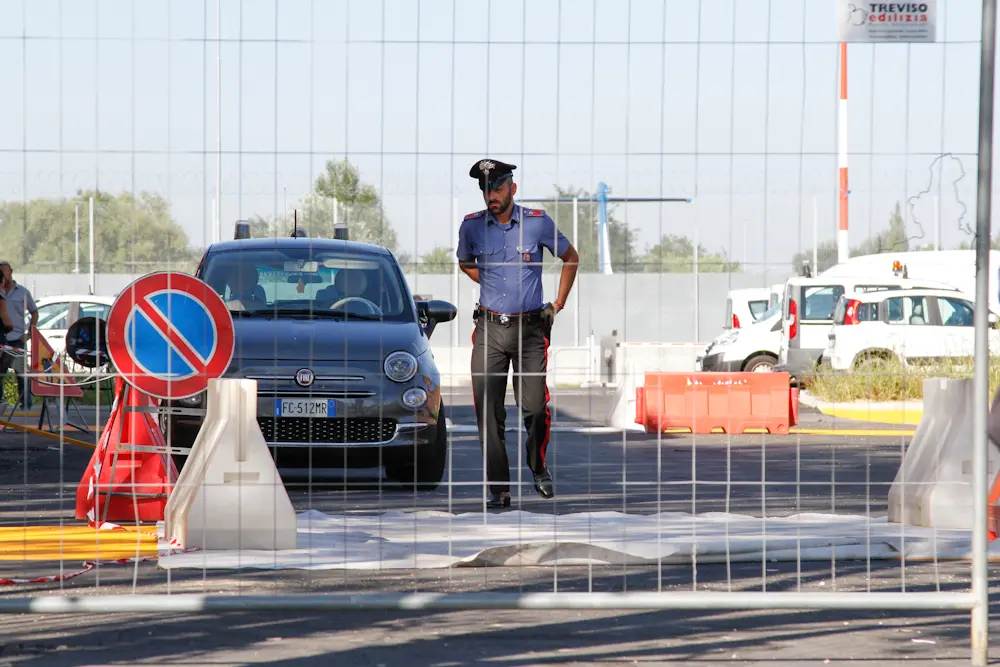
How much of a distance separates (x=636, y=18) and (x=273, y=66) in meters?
1.44

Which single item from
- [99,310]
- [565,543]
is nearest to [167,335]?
[565,543]

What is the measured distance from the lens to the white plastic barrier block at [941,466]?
28.5ft

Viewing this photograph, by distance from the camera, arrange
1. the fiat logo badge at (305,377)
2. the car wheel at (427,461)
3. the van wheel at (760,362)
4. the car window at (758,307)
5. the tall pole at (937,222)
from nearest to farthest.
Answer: the tall pole at (937,222) → the fiat logo badge at (305,377) → the car wheel at (427,461) → the van wheel at (760,362) → the car window at (758,307)

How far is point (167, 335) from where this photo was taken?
777 centimetres

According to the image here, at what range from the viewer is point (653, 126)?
677 cm

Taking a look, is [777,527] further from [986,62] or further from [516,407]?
[986,62]

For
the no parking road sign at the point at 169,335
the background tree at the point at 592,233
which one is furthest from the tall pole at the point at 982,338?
the no parking road sign at the point at 169,335

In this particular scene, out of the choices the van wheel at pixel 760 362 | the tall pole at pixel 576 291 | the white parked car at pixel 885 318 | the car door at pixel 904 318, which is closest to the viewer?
the tall pole at pixel 576 291

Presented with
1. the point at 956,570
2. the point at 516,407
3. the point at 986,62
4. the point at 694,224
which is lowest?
the point at 956,570

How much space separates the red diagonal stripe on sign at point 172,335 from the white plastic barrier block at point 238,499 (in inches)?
8.1

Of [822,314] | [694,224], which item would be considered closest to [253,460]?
[694,224]

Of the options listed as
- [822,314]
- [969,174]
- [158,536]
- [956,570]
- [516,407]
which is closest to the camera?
[969,174]

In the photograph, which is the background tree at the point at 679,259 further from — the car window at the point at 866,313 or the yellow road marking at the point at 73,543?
the car window at the point at 866,313

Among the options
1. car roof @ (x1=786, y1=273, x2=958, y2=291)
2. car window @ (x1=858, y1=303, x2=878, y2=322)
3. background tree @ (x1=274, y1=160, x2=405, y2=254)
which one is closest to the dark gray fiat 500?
background tree @ (x1=274, y1=160, x2=405, y2=254)
